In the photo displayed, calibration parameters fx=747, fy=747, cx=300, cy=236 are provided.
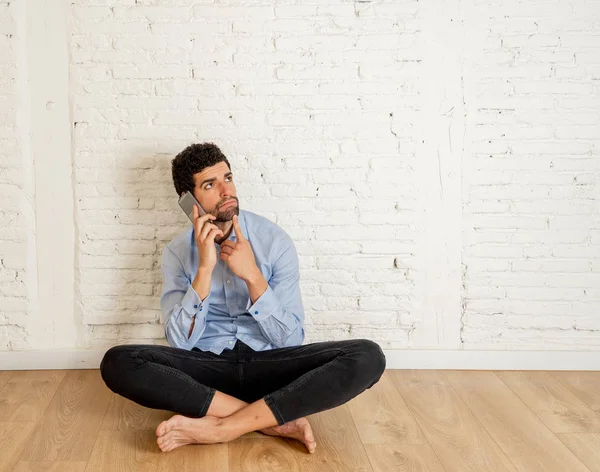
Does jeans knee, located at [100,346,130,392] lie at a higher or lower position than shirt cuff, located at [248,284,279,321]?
lower

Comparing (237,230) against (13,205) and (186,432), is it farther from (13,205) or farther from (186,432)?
(13,205)

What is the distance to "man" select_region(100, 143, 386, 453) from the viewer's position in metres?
2.56

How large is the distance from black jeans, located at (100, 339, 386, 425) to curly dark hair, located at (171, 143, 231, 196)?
64 cm

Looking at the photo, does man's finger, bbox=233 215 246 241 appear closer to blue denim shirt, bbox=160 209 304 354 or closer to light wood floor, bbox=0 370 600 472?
blue denim shirt, bbox=160 209 304 354

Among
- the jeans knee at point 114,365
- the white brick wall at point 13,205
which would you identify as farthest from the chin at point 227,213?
the white brick wall at point 13,205

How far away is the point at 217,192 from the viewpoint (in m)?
2.83

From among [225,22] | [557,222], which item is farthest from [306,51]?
[557,222]

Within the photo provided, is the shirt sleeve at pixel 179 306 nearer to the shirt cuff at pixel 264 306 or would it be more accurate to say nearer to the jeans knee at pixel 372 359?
the shirt cuff at pixel 264 306

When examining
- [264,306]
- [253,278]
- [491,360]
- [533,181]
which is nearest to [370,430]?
[264,306]

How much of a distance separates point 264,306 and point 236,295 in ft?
0.70

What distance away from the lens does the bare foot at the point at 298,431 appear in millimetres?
2533

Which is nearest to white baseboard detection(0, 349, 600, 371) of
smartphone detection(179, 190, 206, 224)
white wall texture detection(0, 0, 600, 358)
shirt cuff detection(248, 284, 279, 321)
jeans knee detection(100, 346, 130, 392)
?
white wall texture detection(0, 0, 600, 358)

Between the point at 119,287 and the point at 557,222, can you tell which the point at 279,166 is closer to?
the point at 119,287

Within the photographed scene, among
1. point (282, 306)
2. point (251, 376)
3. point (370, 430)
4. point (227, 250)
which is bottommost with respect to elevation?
point (370, 430)
